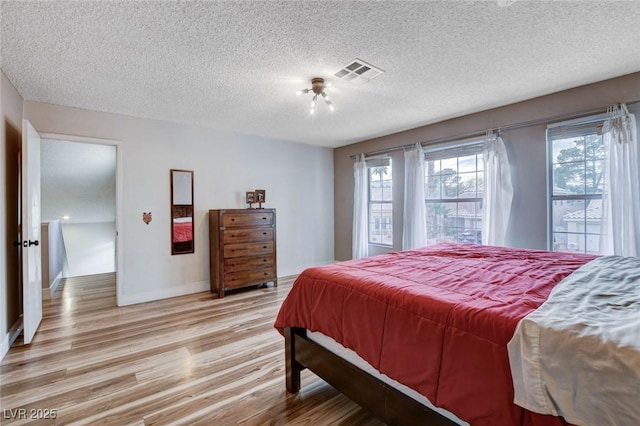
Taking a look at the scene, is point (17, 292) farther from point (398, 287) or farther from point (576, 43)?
point (576, 43)

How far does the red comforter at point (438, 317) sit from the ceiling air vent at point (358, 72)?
5.18ft

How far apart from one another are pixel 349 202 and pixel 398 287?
4114 mm

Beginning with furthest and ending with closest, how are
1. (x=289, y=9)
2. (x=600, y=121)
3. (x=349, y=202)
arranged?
(x=349, y=202) → (x=600, y=121) → (x=289, y=9)

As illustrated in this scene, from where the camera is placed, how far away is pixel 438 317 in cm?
118

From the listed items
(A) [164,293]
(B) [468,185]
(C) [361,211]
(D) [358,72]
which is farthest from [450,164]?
(A) [164,293]

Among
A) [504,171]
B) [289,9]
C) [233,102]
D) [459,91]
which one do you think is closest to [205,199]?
[233,102]

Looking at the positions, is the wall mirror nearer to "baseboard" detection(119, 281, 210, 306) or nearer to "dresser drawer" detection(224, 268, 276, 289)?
"baseboard" detection(119, 281, 210, 306)

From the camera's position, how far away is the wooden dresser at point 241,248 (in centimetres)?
403

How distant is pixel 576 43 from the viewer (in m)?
Answer: 2.13

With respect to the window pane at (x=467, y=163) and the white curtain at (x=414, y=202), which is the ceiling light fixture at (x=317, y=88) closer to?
the white curtain at (x=414, y=202)

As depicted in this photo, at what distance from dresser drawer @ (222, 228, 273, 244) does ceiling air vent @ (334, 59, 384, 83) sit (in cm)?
251

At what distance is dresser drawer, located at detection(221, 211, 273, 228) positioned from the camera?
4.08m

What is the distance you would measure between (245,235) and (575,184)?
12.9 ft

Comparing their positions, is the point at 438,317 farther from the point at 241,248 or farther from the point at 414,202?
the point at 241,248
